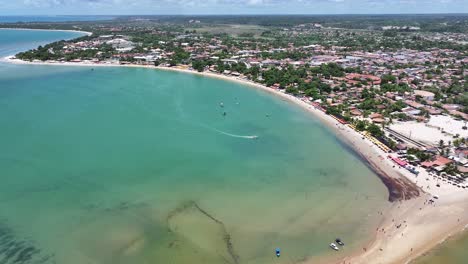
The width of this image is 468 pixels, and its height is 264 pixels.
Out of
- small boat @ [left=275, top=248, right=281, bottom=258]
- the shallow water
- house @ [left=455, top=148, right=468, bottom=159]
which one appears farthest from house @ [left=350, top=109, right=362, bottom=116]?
small boat @ [left=275, top=248, right=281, bottom=258]

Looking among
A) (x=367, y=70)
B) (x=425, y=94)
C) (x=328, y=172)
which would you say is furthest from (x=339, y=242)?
(x=367, y=70)

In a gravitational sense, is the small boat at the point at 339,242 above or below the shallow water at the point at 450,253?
above

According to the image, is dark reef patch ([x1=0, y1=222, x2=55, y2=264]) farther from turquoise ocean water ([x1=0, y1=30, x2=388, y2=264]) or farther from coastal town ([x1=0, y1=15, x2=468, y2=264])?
coastal town ([x1=0, y1=15, x2=468, y2=264])

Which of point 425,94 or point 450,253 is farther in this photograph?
point 425,94

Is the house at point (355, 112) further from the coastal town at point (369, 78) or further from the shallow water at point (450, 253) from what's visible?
the shallow water at point (450, 253)

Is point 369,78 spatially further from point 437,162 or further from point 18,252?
point 18,252

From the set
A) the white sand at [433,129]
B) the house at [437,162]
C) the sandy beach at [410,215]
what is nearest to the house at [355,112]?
the white sand at [433,129]

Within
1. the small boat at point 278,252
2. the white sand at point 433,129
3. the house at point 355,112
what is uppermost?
the house at point 355,112
